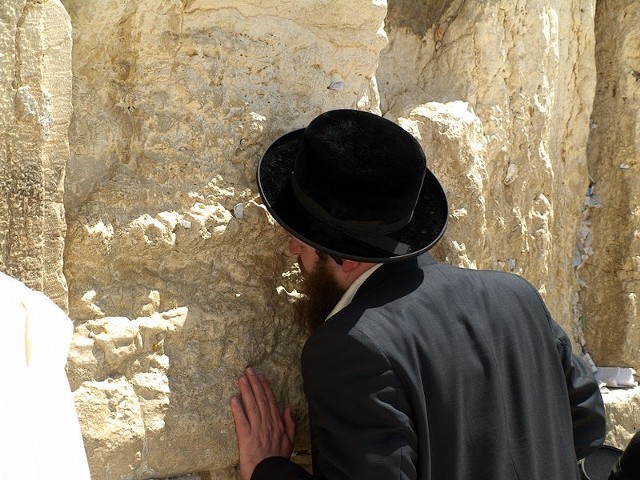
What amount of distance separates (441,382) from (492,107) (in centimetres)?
127

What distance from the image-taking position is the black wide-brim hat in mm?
1953

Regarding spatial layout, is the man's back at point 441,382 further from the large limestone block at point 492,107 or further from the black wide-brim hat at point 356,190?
the large limestone block at point 492,107

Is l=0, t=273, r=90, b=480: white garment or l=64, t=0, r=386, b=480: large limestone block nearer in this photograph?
l=0, t=273, r=90, b=480: white garment

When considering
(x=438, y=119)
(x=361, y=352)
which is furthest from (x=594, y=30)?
(x=361, y=352)

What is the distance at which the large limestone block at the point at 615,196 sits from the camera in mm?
3467

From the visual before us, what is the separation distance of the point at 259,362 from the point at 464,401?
0.56m

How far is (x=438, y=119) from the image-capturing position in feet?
8.96

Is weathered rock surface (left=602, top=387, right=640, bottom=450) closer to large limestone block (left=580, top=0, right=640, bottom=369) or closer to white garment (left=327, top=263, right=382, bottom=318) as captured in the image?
large limestone block (left=580, top=0, right=640, bottom=369)

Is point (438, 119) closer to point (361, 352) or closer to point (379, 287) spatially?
point (379, 287)

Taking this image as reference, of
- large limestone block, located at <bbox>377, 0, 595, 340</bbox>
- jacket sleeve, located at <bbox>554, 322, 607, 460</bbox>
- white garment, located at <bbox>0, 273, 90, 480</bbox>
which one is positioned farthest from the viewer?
large limestone block, located at <bbox>377, 0, 595, 340</bbox>

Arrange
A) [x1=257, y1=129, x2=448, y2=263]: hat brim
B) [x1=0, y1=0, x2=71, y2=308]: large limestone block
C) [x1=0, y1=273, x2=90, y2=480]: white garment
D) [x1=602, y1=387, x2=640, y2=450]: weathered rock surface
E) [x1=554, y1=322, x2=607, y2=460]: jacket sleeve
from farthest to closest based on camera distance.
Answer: [x1=602, y1=387, x2=640, y2=450]: weathered rock surface
[x1=554, y1=322, x2=607, y2=460]: jacket sleeve
[x1=257, y1=129, x2=448, y2=263]: hat brim
[x1=0, y1=0, x2=71, y2=308]: large limestone block
[x1=0, y1=273, x2=90, y2=480]: white garment

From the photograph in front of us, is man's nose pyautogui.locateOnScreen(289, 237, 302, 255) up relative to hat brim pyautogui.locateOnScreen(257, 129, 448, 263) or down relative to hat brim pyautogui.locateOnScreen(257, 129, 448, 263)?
down

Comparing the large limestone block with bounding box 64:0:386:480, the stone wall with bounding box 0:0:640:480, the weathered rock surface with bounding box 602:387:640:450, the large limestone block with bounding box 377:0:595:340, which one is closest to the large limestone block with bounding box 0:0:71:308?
the stone wall with bounding box 0:0:640:480

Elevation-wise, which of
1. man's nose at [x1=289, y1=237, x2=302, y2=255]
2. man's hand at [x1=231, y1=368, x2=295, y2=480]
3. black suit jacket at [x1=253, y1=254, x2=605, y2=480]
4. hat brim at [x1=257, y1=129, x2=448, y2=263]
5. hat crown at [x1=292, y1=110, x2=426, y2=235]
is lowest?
man's hand at [x1=231, y1=368, x2=295, y2=480]
